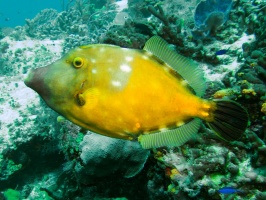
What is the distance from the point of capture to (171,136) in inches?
60.5

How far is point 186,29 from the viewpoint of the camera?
6363 millimetres

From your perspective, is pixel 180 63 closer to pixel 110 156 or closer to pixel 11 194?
pixel 110 156

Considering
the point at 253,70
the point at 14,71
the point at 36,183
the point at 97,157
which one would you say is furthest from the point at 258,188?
the point at 14,71

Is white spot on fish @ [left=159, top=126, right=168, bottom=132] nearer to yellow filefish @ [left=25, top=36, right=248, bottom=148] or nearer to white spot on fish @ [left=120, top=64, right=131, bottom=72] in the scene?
yellow filefish @ [left=25, top=36, right=248, bottom=148]

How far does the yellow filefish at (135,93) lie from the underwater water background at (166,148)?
55.4 inches

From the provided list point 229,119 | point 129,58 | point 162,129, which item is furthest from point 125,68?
point 229,119

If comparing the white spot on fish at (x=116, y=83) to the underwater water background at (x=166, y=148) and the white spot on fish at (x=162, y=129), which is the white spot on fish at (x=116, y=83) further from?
the underwater water background at (x=166, y=148)

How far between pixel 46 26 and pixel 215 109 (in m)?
15.9

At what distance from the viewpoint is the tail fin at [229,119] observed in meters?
1.39

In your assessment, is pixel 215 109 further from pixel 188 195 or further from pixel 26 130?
pixel 26 130

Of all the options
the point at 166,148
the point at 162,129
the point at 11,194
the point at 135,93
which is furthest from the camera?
the point at 11,194

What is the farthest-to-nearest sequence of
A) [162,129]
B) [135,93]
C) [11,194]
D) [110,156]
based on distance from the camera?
[11,194] → [110,156] → [162,129] → [135,93]

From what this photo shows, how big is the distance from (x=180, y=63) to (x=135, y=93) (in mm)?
355

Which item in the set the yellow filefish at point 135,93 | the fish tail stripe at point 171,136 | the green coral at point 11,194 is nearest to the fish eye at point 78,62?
the yellow filefish at point 135,93
